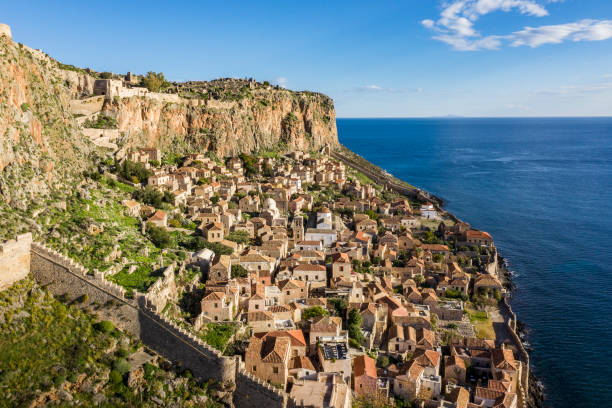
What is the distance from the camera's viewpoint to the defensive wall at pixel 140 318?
23094 mm

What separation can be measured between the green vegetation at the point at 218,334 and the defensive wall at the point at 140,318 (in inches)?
156

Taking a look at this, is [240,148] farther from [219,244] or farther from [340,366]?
[340,366]

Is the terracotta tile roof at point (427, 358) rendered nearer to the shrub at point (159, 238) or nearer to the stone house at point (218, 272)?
the stone house at point (218, 272)

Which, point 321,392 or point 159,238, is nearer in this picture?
point 321,392

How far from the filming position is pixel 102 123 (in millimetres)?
59312

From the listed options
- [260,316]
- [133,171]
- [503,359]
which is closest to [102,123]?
[133,171]

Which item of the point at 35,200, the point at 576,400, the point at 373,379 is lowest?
the point at 576,400

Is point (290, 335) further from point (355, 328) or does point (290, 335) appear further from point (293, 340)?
point (355, 328)

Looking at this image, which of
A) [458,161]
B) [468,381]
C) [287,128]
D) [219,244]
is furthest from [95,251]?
[458,161]

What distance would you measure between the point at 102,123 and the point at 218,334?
41847mm

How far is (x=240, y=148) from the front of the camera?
96.7m

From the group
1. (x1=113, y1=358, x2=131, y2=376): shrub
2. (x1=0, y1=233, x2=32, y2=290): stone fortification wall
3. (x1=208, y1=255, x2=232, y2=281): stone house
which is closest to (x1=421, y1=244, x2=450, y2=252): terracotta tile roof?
(x1=208, y1=255, x2=232, y2=281): stone house

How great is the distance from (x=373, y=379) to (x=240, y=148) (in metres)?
74.4

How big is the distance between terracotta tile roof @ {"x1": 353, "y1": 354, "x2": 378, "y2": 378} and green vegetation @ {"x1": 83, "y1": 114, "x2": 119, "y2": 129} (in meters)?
45.3
